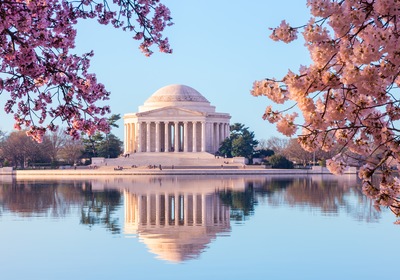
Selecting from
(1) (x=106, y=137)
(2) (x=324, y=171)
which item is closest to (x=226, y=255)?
(2) (x=324, y=171)

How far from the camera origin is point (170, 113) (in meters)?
121

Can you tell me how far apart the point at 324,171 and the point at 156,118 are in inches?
1641

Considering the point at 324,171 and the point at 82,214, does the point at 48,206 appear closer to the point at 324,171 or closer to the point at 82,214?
the point at 82,214

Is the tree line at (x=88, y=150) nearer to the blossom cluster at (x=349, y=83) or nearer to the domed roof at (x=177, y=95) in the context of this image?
the domed roof at (x=177, y=95)

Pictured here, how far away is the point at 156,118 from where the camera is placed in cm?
12194

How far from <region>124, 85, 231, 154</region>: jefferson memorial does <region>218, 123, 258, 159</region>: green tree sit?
526 centimetres

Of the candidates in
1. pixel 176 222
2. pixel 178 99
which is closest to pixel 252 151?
pixel 178 99

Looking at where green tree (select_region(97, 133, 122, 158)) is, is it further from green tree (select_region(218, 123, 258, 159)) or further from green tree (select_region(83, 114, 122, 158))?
green tree (select_region(218, 123, 258, 159))

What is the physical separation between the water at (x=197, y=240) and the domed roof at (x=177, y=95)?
88.5 m

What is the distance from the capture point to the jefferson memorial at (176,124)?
12081 centimetres

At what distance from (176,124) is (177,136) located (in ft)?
6.88

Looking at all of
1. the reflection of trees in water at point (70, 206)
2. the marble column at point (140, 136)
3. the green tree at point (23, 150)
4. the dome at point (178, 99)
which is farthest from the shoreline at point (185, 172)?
the reflection of trees in water at point (70, 206)

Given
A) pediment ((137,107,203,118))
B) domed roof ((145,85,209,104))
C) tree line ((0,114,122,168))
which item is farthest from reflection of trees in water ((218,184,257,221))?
domed roof ((145,85,209,104))

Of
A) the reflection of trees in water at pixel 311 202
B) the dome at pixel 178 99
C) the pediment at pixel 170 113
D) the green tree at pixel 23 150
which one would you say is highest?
the dome at pixel 178 99
